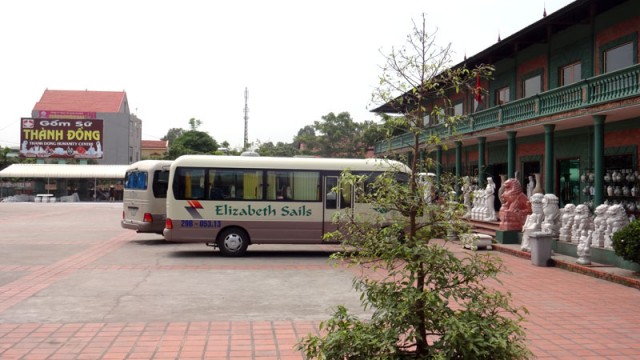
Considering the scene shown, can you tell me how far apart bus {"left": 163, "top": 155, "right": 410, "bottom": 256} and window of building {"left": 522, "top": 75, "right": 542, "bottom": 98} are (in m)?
10.6

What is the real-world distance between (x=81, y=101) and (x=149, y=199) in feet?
198

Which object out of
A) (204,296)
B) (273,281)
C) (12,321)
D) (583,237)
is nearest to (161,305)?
(204,296)

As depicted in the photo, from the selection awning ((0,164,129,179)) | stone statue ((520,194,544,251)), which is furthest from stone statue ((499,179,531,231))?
awning ((0,164,129,179))

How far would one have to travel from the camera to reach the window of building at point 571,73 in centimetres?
1945

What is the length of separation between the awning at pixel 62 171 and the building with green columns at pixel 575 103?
1597 inches

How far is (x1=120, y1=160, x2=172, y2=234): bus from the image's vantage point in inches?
686

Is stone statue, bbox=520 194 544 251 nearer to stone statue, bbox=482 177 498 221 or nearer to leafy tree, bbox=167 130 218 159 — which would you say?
stone statue, bbox=482 177 498 221

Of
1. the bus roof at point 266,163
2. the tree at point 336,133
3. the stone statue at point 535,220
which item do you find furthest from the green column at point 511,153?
the tree at point 336,133

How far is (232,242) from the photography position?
14492 millimetres

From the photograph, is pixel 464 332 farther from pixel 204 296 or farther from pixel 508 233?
pixel 508 233

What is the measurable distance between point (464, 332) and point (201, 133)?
73.5 meters

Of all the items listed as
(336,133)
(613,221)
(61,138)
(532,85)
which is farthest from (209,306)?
(336,133)

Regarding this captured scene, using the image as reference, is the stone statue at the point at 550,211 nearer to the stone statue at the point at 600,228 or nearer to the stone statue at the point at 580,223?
the stone statue at the point at 580,223

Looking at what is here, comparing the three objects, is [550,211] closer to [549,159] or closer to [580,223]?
[580,223]
